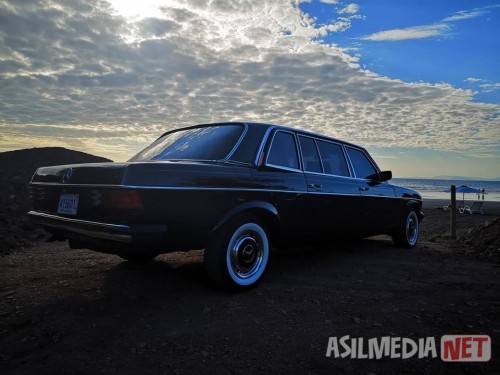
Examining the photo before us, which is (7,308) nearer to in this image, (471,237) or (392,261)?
(392,261)

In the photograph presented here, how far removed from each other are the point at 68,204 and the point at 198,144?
4.43 feet

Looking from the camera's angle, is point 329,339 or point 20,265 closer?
point 329,339

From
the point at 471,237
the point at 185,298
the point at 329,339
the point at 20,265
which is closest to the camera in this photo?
the point at 329,339

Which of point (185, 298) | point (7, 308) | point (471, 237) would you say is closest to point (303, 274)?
point (185, 298)

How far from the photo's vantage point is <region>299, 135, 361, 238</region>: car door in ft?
14.2

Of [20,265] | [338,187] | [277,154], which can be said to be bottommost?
[20,265]

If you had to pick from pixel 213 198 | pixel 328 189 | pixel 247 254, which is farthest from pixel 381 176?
pixel 213 198

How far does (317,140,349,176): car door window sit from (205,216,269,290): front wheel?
5.07 ft

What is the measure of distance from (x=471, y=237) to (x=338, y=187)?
160 inches

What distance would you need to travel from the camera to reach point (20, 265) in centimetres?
458

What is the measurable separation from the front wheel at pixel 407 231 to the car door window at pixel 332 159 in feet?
6.64

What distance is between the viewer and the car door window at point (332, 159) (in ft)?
15.5

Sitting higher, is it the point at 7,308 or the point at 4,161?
the point at 4,161

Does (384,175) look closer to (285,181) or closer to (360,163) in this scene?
(360,163)
